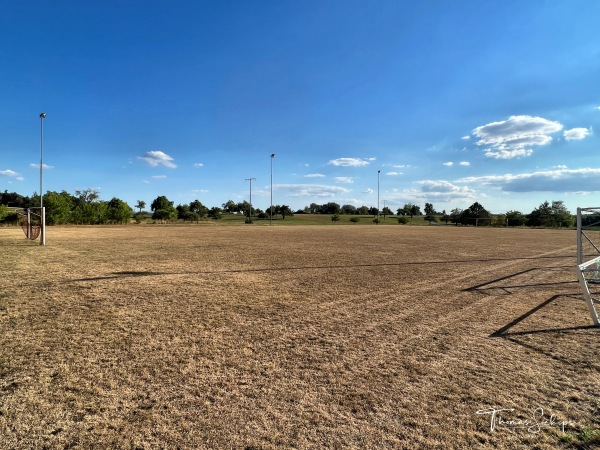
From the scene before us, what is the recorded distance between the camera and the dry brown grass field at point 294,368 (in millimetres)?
3008

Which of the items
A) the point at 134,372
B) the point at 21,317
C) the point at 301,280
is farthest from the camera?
the point at 301,280

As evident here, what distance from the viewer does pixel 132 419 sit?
3.17 metres

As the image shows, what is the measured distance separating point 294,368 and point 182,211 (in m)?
102

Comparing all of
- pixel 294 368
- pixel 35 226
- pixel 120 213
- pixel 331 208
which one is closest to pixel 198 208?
pixel 120 213

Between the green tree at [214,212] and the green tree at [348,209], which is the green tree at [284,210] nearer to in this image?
the green tree at [214,212]

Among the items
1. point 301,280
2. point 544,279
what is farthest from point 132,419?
point 544,279

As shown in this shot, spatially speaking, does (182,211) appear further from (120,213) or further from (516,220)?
(516,220)

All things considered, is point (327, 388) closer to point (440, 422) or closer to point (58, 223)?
point (440, 422)

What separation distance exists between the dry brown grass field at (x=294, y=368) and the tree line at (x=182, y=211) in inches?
2089

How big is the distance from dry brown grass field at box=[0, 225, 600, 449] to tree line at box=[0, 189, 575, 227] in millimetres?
53063

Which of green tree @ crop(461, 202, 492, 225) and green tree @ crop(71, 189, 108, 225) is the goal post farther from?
green tree @ crop(461, 202, 492, 225)

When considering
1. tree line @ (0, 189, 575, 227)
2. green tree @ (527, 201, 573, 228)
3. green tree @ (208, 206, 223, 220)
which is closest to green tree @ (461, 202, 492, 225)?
tree line @ (0, 189, 575, 227)

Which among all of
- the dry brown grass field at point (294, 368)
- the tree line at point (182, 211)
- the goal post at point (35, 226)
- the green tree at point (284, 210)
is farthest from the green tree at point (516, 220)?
the goal post at point (35, 226)

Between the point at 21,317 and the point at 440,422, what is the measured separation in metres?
7.50
